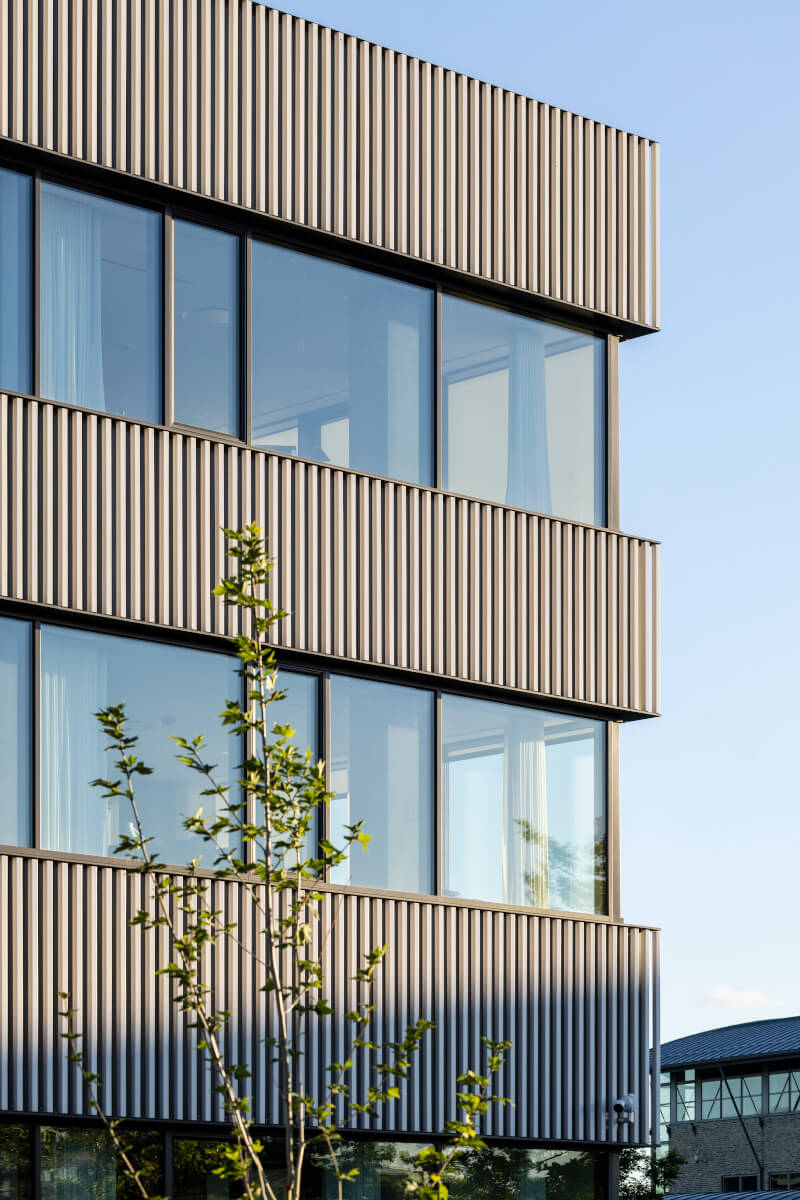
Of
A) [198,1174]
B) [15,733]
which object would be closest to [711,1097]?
[198,1174]

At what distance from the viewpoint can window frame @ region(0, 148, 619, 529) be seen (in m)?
15.8

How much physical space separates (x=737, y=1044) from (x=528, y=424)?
51.1m

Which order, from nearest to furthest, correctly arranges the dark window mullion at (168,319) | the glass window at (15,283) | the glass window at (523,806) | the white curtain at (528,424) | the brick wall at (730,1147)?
the glass window at (15,283)
the dark window mullion at (168,319)
the glass window at (523,806)
the white curtain at (528,424)
the brick wall at (730,1147)

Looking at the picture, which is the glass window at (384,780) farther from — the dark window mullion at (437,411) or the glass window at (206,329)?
the glass window at (206,329)

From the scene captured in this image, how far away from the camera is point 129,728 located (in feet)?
50.9

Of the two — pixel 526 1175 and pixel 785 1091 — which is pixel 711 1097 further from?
pixel 526 1175

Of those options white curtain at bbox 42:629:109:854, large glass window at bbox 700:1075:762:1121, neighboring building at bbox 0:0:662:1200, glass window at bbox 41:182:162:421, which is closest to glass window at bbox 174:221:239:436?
neighboring building at bbox 0:0:662:1200

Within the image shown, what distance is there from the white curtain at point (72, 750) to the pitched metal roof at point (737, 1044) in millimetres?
50235

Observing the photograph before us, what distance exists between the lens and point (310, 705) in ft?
55.0

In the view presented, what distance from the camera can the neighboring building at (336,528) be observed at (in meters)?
15.2

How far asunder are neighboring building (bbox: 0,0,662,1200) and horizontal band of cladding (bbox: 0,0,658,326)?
0.03 meters

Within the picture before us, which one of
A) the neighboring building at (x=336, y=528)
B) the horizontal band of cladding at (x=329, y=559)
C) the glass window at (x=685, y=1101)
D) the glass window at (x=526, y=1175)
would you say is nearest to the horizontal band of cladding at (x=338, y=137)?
the neighboring building at (x=336, y=528)

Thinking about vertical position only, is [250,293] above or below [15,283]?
above

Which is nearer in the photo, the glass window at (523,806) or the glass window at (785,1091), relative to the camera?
the glass window at (523,806)
